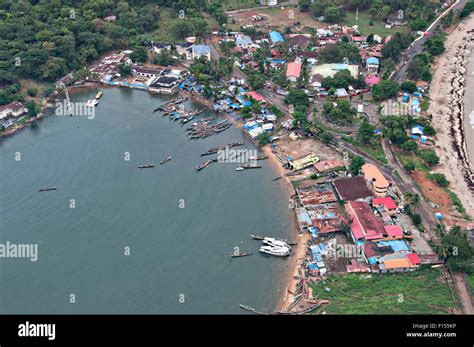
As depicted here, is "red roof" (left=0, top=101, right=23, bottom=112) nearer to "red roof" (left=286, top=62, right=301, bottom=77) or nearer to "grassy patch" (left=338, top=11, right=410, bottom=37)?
"red roof" (left=286, top=62, right=301, bottom=77)

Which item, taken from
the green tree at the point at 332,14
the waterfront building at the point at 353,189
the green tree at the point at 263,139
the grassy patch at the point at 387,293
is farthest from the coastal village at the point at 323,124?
the green tree at the point at 332,14

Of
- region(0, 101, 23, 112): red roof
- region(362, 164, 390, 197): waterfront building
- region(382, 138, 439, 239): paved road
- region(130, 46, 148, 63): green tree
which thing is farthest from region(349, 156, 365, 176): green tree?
region(0, 101, 23, 112): red roof

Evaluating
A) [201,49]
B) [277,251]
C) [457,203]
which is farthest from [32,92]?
[457,203]

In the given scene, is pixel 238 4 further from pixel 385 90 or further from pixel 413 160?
pixel 413 160

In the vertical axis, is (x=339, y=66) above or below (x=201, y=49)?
above

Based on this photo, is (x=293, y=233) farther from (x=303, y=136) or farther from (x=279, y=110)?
(x=279, y=110)

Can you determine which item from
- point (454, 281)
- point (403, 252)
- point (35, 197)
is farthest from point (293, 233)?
point (35, 197)
